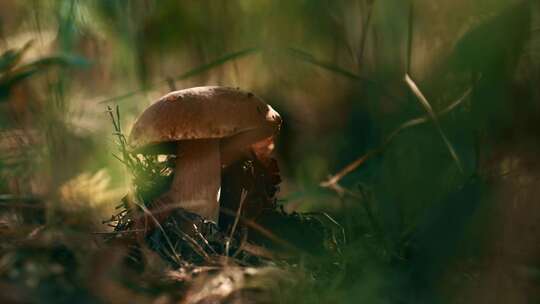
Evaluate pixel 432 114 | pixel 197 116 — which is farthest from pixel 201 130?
pixel 432 114

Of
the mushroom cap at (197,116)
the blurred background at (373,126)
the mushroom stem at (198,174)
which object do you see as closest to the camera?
the blurred background at (373,126)

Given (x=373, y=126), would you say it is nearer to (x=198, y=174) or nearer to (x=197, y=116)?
(x=197, y=116)

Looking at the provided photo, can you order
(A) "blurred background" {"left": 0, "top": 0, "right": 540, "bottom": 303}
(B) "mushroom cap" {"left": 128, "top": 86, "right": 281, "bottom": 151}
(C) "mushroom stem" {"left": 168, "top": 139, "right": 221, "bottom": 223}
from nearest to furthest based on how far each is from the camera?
(A) "blurred background" {"left": 0, "top": 0, "right": 540, "bottom": 303} < (B) "mushroom cap" {"left": 128, "top": 86, "right": 281, "bottom": 151} < (C) "mushroom stem" {"left": 168, "top": 139, "right": 221, "bottom": 223}

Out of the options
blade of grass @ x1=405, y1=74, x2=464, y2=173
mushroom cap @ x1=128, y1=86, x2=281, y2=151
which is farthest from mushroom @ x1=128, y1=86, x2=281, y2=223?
blade of grass @ x1=405, y1=74, x2=464, y2=173

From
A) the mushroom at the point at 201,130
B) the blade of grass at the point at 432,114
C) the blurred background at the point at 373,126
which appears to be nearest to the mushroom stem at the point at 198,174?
the mushroom at the point at 201,130

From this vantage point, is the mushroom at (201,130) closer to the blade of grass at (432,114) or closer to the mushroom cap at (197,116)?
the mushroom cap at (197,116)

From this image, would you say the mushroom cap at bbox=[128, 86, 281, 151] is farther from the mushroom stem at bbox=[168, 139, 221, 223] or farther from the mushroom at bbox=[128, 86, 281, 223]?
the mushroom stem at bbox=[168, 139, 221, 223]

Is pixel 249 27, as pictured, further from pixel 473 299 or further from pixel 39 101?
pixel 473 299
